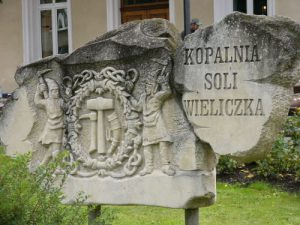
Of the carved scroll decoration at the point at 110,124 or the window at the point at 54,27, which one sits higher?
the window at the point at 54,27

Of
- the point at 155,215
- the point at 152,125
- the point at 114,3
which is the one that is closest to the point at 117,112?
the point at 152,125

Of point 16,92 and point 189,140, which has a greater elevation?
point 16,92

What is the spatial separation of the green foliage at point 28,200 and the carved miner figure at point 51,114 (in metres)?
1.11

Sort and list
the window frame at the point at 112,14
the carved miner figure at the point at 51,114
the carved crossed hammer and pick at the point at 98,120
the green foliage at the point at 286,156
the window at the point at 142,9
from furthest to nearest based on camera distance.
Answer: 1. the window at the point at 142,9
2. the window frame at the point at 112,14
3. the green foliage at the point at 286,156
4. the carved miner figure at the point at 51,114
5. the carved crossed hammer and pick at the point at 98,120

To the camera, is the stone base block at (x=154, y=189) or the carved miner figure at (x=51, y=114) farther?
the carved miner figure at (x=51, y=114)

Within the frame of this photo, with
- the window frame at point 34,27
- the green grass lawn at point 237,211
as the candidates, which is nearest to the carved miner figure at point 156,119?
the green grass lawn at point 237,211

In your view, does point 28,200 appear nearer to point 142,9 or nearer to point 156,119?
point 156,119

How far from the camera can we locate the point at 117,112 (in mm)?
5047

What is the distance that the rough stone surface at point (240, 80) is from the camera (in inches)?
169

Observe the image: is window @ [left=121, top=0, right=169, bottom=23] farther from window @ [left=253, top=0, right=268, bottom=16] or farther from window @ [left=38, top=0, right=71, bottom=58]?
window @ [left=253, top=0, right=268, bottom=16]

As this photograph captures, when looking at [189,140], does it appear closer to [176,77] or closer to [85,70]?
[176,77]

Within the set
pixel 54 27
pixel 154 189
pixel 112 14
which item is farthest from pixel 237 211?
pixel 54 27

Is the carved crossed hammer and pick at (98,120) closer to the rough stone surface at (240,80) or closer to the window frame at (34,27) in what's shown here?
the rough stone surface at (240,80)

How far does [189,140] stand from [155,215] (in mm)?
2637
